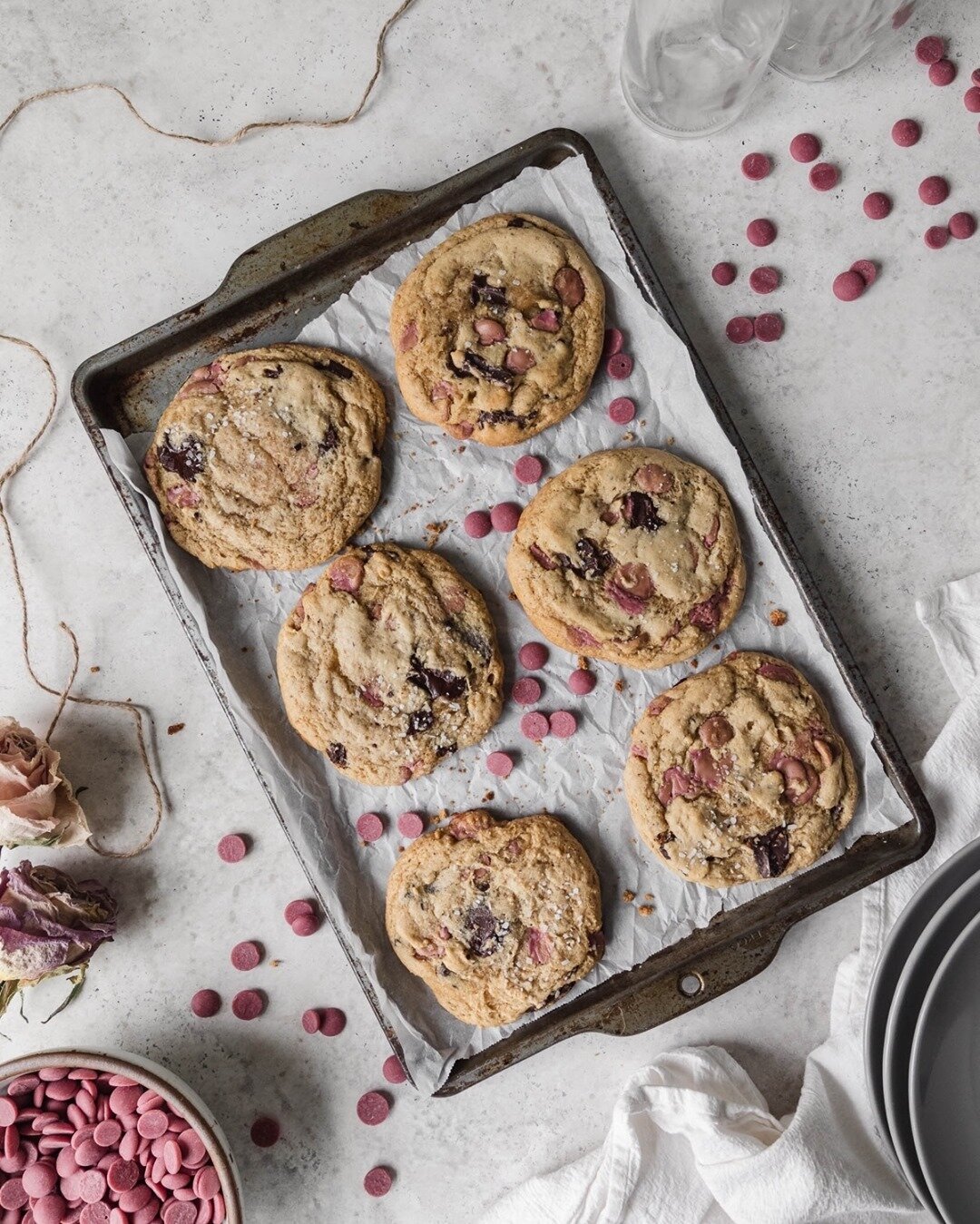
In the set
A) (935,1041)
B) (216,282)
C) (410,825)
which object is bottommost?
(935,1041)

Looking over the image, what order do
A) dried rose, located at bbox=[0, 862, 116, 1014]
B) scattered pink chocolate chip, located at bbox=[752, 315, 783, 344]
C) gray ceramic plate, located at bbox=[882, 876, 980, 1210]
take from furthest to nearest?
scattered pink chocolate chip, located at bbox=[752, 315, 783, 344] → dried rose, located at bbox=[0, 862, 116, 1014] → gray ceramic plate, located at bbox=[882, 876, 980, 1210]

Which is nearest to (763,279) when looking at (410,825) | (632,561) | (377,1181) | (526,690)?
(632,561)

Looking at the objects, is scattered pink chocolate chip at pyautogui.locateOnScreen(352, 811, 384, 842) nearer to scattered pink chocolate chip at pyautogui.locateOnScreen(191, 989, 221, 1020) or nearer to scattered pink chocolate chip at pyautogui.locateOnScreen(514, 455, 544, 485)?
scattered pink chocolate chip at pyautogui.locateOnScreen(191, 989, 221, 1020)

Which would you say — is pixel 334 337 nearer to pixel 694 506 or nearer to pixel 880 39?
pixel 694 506

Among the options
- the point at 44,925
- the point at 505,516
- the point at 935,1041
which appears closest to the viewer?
Answer: the point at 935,1041

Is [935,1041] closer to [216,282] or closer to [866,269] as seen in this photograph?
[866,269]

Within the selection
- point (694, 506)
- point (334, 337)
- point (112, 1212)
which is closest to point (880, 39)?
point (694, 506)

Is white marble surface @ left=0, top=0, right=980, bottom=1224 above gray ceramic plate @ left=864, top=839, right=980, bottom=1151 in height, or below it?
above

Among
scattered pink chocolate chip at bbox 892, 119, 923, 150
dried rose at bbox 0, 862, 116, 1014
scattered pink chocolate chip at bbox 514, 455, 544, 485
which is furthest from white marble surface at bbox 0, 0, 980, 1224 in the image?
scattered pink chocolate chip at bbox 514, 455, 544, 485
